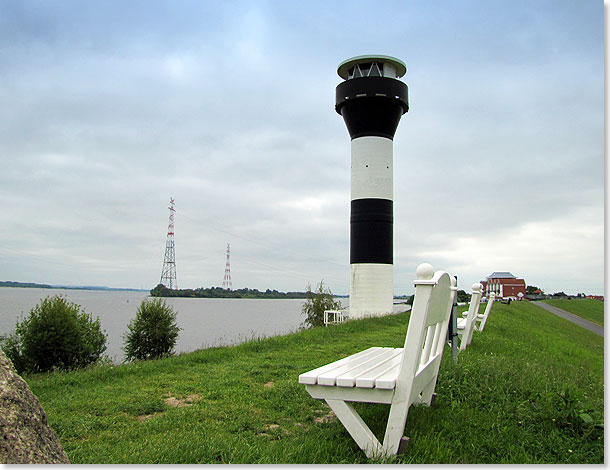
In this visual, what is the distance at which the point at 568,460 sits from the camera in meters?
3.31

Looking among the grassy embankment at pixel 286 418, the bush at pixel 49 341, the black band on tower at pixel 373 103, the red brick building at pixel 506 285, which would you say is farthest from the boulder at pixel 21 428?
the red brick building at pixel 506 285

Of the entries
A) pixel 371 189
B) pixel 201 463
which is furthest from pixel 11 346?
pixel 371 189

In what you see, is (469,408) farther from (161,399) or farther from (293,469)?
(161,399)

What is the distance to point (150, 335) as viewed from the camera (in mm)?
11977

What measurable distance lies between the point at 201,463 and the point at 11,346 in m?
7.76

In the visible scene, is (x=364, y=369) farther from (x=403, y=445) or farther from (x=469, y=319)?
(x=469, y=319)

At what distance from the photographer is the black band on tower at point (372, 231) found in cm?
1842

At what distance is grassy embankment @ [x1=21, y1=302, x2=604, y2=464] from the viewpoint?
3.27 metres

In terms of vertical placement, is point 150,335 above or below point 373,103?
below

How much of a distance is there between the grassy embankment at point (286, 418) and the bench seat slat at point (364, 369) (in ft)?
1.39

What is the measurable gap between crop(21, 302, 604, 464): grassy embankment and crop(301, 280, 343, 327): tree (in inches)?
800

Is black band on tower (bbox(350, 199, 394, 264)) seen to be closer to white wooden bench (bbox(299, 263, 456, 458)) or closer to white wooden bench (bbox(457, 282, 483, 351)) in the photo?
white wooden bench (bbox(457, 282, 483, 351))

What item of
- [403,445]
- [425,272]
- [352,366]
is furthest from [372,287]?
[425,272]

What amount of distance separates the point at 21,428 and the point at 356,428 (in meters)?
1.86
